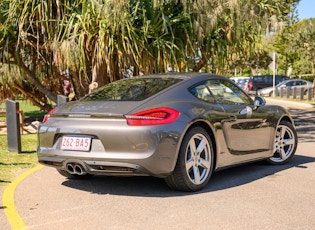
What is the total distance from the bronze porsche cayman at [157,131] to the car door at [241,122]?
0.04 feet

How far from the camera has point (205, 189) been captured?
4.98m

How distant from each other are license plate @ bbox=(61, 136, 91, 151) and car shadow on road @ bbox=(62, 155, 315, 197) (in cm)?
58

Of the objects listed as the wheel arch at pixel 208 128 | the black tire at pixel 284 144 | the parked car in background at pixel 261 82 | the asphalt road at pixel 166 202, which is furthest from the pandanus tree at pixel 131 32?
the parked car in background at pixel 261 82

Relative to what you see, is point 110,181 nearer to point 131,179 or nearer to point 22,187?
point 131,179

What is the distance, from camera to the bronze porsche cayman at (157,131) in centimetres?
445

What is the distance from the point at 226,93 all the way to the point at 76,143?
6.71 ft

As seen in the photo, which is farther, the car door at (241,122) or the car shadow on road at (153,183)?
the car door at (241,122)

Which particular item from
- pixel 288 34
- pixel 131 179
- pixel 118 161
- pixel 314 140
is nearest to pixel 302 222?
pixel 118 161

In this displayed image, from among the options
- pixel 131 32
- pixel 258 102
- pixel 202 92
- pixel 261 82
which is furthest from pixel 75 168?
pixel 261 82

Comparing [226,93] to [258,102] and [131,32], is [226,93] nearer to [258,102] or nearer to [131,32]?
[258,102]

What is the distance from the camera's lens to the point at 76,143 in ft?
15.1

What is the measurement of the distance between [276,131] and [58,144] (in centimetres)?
307

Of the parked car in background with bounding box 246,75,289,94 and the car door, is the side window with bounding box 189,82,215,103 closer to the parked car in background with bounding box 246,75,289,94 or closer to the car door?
the car door

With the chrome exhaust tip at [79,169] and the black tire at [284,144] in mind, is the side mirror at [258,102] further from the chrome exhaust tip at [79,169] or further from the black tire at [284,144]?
the chrome exhaust tip at [79,169]
